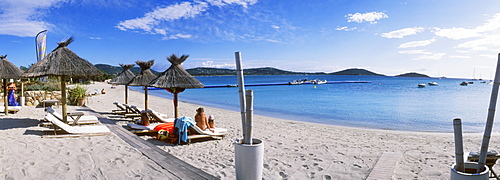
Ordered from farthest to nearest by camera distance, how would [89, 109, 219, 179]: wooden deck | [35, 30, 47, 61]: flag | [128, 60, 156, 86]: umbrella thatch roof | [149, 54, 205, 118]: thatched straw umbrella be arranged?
[35, 30, 47, 61]: flag
[128, 60, 156, 86]: umbrella thatch roof
[149, 54, 205, 118]: thatched straw umbrella
[89, 109, 219, 179]: wooden deck

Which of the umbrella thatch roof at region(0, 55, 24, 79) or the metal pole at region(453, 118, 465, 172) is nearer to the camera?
the metal pole at region(453, 118, 465, 172)

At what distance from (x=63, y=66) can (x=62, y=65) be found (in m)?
0.04

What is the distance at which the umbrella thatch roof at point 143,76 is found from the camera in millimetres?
10516

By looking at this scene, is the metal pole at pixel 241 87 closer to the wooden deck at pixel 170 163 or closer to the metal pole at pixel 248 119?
the metal pole at pixel 248 119

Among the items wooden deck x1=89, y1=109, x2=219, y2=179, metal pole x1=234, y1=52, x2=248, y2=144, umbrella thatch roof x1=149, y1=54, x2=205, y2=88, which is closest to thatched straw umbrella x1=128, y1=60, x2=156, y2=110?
umbrella thatch roof x1=149, y1=54, x2=205, y2=88

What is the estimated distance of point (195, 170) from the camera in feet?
13.8

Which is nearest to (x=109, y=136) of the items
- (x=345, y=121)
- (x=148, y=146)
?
(x=148, y=146)

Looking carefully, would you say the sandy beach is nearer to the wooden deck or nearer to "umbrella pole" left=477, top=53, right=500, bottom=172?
the wooden deck

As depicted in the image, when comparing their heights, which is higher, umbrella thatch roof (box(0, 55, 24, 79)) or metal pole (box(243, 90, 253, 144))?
umbrella thatch roof (box(0, 55, 24, 79))

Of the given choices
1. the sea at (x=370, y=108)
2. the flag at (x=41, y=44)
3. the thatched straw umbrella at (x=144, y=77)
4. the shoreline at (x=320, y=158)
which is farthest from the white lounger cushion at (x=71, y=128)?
the flag at (x=41, y=44)

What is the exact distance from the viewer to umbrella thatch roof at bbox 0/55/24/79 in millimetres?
9854

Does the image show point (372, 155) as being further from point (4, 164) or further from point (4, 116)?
point (4, 116)

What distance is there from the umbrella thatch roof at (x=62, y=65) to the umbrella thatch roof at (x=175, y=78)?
1822 mm

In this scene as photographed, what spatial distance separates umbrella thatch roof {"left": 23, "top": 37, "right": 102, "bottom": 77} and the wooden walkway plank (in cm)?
733
